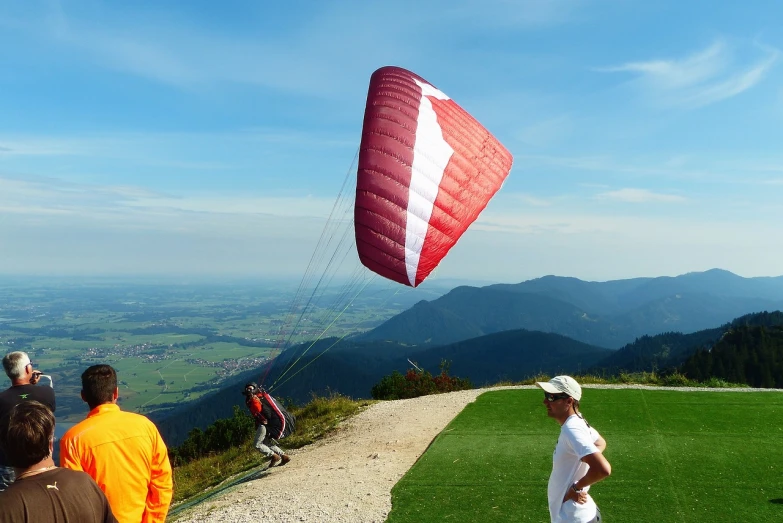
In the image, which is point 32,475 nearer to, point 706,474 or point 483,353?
point 706,474

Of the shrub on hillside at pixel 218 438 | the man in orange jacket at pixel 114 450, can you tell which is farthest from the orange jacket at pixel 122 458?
the shrub on hillside at pixel 218 438

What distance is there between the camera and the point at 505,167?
371 inches

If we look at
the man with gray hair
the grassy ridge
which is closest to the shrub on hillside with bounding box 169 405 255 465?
the grassy ridge

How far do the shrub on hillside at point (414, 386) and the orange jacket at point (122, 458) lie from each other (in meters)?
13.4

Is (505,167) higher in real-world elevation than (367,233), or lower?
higher

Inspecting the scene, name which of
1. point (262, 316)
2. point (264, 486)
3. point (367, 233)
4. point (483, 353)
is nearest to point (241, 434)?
point (264, 486)

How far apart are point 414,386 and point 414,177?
404 inches

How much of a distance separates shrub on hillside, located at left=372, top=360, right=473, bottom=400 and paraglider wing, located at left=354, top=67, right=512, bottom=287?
30.1ft

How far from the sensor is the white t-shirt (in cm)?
334

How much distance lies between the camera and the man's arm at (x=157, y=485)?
3451 millimetres

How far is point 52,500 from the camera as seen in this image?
2.28m

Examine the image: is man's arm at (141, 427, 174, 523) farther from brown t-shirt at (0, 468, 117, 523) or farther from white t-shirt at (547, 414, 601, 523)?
white t-shirt at (547, 414, 601, 523)

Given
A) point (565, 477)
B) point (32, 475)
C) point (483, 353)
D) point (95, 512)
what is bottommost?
point (483, 353)

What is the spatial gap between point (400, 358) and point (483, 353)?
25.7m
